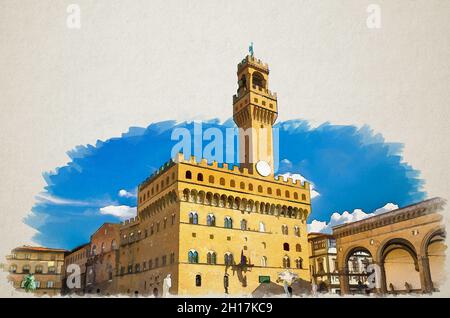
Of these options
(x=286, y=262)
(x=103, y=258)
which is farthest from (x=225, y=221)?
(x=103, y=258)

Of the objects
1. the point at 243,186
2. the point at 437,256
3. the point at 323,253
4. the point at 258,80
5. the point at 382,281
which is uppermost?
the point at 258,80

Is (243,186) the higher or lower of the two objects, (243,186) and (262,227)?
the higher

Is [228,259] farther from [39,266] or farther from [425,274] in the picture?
[39,266]

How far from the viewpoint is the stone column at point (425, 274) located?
85.0ft

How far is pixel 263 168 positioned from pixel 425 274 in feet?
39.1

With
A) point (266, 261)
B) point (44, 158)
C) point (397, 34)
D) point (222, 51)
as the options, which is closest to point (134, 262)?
point (266, 261)

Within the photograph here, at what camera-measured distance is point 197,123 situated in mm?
24344

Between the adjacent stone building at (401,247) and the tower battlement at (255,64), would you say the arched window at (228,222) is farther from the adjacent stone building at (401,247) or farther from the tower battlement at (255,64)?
the tower battlement at (255,64)

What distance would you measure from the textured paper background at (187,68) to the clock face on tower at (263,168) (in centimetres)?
776

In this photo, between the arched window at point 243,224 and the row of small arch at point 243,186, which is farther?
the arched window at point 243,224

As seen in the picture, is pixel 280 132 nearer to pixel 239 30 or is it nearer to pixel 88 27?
pixel 239 30

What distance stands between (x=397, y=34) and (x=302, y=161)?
885cm

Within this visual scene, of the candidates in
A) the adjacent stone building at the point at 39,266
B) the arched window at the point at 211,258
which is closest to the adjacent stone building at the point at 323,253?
the arched window at the point at 211,258

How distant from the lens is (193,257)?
90.0 ft
